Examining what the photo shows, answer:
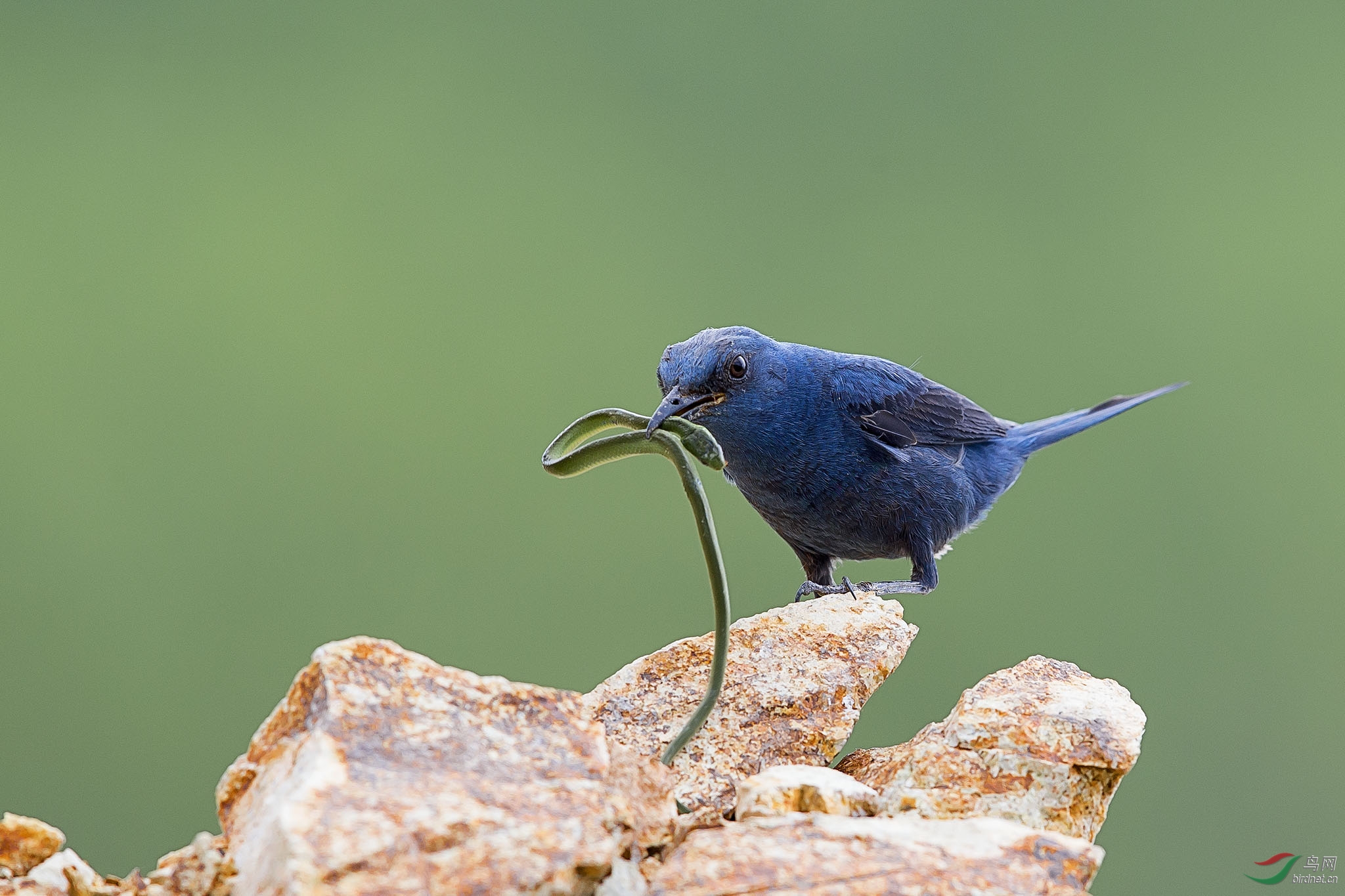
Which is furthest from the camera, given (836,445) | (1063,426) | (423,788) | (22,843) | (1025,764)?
(1063,426)

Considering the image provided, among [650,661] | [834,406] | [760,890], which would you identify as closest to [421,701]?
[760,890]

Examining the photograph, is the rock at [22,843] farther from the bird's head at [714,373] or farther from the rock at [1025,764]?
the bird's head at [714,373]

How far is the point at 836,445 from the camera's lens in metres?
3.86

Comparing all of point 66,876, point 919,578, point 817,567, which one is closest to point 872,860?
point 66,876

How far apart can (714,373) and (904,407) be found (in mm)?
853

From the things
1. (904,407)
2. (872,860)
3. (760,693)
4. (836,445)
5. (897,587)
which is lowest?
(872,860)

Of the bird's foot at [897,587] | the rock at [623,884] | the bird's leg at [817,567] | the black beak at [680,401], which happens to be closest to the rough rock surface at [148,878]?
the rock at [623,884]

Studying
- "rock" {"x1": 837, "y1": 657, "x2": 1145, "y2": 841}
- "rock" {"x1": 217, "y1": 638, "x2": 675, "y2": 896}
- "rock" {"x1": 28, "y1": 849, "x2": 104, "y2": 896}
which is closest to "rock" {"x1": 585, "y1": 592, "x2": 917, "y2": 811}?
"rock" {"x1": 837, "y1": 657, "x2": 1145, "y2": 841}

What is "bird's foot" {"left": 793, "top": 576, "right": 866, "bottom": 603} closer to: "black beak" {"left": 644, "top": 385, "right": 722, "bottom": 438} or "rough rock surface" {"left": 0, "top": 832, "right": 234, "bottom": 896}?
"black beak" {"left": 644, "top": 385, "right": 722, "bottom": 438}

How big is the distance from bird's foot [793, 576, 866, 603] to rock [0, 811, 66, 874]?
2137 mm

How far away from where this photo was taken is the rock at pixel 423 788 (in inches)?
65.9

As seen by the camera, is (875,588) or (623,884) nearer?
(623,884)

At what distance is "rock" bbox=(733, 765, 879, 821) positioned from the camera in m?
2.12

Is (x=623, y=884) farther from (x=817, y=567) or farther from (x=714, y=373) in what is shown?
(x=817, y=567)
